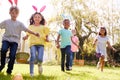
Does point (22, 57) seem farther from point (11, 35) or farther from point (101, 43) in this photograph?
point (101, 43)

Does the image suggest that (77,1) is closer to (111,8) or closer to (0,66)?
(111,8)

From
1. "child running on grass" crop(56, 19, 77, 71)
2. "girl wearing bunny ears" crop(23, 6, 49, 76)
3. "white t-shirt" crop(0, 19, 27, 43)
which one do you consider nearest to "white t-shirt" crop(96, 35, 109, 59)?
A: "child running on grass" crop(56, 19, 77, 71)

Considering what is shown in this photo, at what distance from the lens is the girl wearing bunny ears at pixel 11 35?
7.45 m

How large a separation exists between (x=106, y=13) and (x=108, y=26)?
3.33 ft

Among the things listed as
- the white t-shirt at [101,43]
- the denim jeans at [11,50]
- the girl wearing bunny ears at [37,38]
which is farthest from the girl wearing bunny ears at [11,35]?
the white t-shirt at [101,43]

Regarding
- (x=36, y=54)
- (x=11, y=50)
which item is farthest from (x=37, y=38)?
(x=11, y=50)

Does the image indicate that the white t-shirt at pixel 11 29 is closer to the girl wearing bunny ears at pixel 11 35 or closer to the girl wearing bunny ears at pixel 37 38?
the girl wearing bunny ears at pixel 11 35

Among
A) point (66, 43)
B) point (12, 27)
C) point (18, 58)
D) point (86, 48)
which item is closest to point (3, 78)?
point (18, 58)

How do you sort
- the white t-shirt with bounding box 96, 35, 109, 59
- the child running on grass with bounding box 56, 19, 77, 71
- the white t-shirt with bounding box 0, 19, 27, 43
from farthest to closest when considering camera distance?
the white t-shirt with bounding box 96, 35, 109, 59 < the child running on grass with bounding box 56, 19, 77, 71 < the white t-shirt with bounding box 0, 19, 27, 43

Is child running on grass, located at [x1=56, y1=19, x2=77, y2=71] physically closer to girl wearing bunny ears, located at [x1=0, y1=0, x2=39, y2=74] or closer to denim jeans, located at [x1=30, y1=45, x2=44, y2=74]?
denim jeans, located at [x1=30, y1=45, x2=44, y2=74]

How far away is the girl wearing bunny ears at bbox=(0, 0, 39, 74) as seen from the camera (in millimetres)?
7449

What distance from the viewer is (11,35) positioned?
24.7 ft

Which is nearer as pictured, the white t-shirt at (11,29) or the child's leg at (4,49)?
the child's leg at (4,49)

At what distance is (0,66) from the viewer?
7582 millimetres
